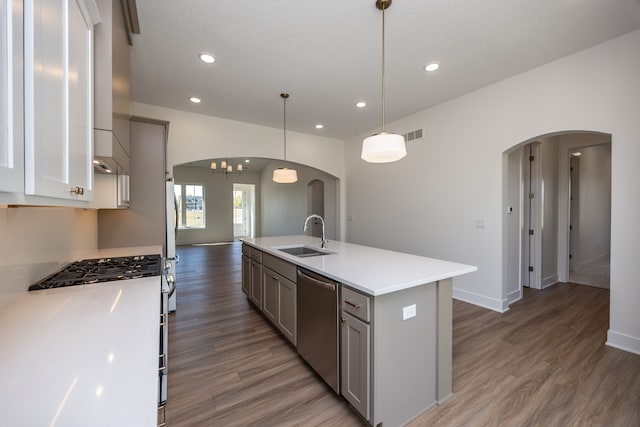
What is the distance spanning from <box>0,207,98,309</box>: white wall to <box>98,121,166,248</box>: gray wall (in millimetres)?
766

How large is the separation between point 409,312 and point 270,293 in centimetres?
170

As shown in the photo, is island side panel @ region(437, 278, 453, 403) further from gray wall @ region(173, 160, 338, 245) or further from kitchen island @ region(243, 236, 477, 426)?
gray wall @ region(173, 160, 338, 245)

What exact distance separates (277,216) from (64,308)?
9.02 meters

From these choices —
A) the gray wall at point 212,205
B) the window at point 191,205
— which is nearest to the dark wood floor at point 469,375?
the gray wall at point 212,205

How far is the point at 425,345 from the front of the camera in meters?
1.76

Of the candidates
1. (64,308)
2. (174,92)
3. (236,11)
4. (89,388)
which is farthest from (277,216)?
(89,388)

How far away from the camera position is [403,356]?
1647 millimetres

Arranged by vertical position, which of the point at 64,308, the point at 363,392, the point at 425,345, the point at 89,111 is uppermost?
the point at 89,111

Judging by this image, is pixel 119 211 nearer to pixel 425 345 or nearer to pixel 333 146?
pixel 425 345

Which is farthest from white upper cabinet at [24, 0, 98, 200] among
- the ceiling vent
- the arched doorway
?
the arched doorway

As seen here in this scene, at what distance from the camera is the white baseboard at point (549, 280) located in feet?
14.4

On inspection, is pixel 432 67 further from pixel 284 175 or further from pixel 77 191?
pixel 77 191

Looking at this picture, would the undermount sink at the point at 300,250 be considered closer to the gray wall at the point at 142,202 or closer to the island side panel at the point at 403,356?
the island side panel at the point at 403,356

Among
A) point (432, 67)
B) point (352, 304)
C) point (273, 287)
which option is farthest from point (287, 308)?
point (432, 67)
